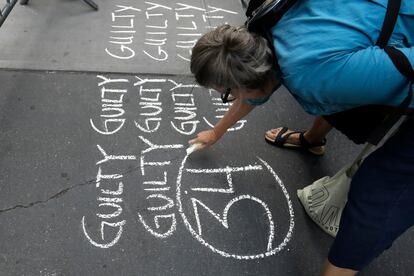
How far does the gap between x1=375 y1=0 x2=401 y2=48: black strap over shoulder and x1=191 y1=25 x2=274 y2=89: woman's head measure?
37 centimetres

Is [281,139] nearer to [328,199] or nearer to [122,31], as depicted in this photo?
[328,199]

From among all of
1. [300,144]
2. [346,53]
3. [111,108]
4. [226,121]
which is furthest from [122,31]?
[346,53]

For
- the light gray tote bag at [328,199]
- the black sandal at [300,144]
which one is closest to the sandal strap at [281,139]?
the black sandal at [300,144]

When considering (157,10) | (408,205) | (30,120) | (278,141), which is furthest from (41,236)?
(157,10)

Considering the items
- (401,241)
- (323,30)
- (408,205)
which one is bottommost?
(401,241)

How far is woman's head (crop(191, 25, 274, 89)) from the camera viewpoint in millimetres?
1361

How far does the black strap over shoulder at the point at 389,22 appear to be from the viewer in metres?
1.17

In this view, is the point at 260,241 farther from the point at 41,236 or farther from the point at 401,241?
the point at 41,236

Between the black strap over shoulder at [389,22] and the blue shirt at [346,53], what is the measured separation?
0.5 inches

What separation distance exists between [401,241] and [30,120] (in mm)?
2330

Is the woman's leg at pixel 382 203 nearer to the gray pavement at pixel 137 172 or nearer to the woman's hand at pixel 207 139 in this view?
the gray pavement at pixel 137 172

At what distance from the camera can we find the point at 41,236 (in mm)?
1938

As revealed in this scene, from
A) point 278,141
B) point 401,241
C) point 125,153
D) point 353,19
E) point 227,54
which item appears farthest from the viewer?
point 278,141

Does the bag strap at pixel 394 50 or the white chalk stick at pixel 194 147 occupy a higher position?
the bag strap at pixel 394 50
